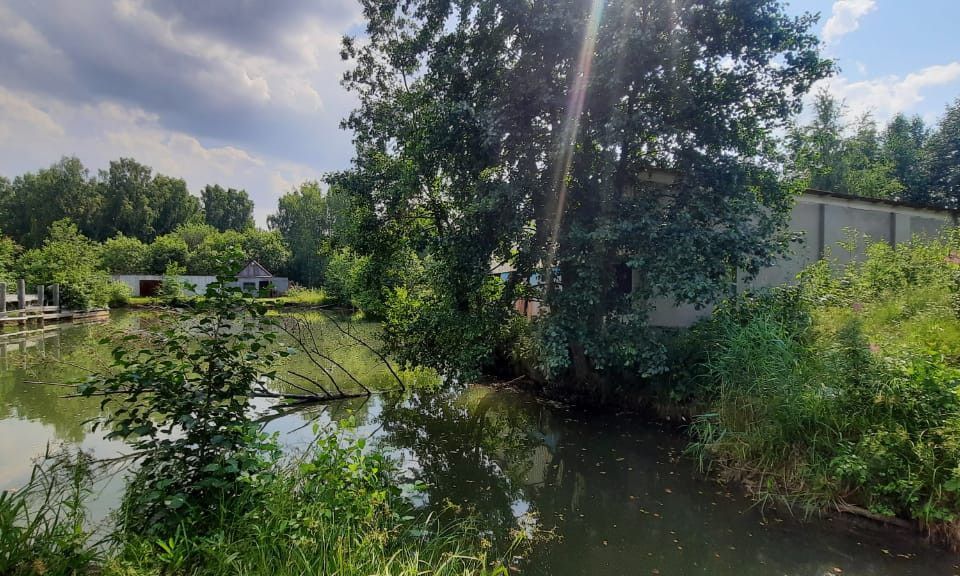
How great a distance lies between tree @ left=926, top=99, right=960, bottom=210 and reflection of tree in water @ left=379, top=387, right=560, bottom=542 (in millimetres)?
21384

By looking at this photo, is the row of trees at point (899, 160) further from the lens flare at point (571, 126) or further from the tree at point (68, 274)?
the tree at point (68, 274)

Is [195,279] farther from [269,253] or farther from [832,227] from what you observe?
[832,227]

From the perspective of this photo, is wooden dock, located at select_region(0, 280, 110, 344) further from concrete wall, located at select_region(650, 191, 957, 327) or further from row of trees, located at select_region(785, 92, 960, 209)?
row of trees, located at select_region(785, 92, 960, 209)

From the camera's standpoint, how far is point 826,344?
5.55 m

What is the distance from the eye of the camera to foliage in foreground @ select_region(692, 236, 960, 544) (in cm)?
390

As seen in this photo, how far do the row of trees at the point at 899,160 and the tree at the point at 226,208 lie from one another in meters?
58.3

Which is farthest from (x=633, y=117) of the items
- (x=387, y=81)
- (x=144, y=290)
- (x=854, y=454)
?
(x=144, y=290)

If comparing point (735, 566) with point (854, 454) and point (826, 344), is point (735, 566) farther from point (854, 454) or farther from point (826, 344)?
point (826, 344)

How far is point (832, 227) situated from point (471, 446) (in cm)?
1059

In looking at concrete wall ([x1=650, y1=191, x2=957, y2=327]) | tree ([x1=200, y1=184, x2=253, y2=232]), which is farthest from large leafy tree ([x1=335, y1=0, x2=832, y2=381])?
tree ([x1=200, y1=184, x2=253, y2=232])

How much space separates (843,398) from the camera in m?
4.48

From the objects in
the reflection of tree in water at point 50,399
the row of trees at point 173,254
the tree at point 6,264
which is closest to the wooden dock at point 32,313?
the tree at point 6,264

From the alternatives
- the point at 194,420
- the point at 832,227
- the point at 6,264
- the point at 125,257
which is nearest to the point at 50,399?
the point at 194,420

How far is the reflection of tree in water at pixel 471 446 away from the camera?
4.69 m
